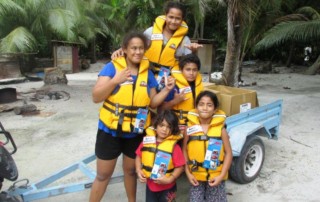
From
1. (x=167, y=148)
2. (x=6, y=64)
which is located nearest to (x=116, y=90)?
(x=167, y=148)

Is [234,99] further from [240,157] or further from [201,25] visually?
[201,25]

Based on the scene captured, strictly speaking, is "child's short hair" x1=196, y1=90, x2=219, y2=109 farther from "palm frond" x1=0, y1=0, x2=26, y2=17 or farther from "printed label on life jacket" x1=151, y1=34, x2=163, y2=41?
"palm frond" x1=0, y1=0, x2=26, y2=17

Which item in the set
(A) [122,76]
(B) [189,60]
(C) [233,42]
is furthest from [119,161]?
(C) [233,42]

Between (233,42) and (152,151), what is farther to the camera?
(233,42)

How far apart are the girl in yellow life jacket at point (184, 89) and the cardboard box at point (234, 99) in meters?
0.76

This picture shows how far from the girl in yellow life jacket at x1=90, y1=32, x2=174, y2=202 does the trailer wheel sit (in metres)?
1.28

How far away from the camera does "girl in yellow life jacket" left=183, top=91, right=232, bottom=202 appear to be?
2.74 m

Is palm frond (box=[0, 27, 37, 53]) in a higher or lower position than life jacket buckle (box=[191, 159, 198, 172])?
higher

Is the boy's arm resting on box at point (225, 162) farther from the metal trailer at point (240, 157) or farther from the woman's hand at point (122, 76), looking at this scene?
the woman's hand at point (122, 76)

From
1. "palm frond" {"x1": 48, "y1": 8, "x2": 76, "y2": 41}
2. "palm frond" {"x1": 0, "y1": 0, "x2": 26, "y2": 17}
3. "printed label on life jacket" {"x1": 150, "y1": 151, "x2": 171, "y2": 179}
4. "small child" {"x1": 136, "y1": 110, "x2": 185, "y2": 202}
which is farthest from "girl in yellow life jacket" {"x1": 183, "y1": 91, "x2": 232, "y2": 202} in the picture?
"palm frond" {"x1": 48, "y1": 8, "x2": 76, "y2": 41}

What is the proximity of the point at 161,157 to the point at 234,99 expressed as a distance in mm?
1466

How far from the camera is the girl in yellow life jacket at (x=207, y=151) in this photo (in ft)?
9.00

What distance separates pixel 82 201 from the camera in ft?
11.2

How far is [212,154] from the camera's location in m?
2.72
